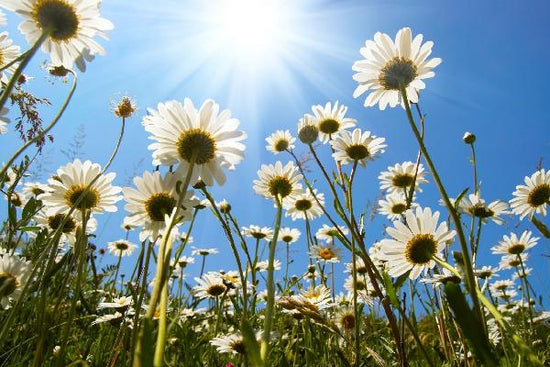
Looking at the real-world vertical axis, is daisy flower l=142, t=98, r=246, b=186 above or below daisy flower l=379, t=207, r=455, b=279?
above

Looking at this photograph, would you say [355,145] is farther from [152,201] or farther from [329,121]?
[152,201]

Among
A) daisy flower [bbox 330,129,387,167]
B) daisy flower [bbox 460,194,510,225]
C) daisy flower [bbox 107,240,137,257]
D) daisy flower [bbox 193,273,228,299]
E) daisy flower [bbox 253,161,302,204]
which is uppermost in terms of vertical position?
daisy flower [bbox 107,240,137,257]

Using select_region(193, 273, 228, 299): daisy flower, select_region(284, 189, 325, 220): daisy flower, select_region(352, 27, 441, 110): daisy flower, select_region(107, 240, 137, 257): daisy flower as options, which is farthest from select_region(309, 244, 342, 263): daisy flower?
select_region(107, 240, 137, 257): daisy flower

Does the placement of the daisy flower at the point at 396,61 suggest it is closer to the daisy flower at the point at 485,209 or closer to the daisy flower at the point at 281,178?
the daisy flower at the point at 281,178

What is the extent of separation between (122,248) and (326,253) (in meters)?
2.38

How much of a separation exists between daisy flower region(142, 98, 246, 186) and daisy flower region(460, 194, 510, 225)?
6.58 feet

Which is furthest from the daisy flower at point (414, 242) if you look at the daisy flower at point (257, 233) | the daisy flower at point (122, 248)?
the daisy flower at point (122, 248)

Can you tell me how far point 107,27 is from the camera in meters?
1.37

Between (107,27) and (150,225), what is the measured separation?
2.14 ft

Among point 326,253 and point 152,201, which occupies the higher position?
point 326,253

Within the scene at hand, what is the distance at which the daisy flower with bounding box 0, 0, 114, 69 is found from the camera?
130 cm

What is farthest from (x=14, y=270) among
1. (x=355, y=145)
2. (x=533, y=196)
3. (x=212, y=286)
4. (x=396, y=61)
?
(x=533, y=196)

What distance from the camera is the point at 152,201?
1333 millimetres

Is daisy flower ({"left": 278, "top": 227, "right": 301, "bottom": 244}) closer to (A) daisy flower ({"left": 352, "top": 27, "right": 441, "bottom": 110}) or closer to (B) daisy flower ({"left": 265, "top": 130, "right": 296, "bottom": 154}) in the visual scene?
(B) daisy flower ({"left": 265, "top": 130, "right": 296, "bottom": 154})
